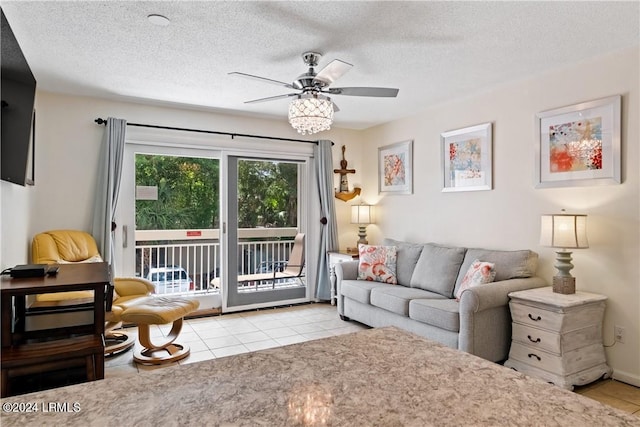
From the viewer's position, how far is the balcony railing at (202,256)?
491 cm

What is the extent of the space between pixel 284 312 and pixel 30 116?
336 cm

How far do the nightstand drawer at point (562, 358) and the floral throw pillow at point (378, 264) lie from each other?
155cm

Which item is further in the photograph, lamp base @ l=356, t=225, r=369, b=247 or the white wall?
lamp base @ l=356, t=225, r=369, b=247

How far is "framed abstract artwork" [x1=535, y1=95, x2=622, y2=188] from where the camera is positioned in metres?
2.99

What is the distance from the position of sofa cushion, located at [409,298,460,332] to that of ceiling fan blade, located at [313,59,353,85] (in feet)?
6.57

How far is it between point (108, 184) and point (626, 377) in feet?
15.8

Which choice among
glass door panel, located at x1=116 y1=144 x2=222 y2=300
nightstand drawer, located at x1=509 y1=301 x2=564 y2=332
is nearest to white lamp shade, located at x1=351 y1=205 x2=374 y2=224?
glass door panel, located at x1=116 y1=144 x2=222 y2=300

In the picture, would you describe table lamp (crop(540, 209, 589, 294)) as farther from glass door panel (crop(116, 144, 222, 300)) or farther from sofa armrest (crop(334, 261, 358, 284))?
glass door panel (crop(116, 144, 222, 300))

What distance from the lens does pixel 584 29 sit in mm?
2605

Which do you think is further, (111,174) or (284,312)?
(284,312)

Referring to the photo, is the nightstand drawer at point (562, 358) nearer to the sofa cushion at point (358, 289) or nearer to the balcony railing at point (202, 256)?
the sofa cushion at point (358, 289)

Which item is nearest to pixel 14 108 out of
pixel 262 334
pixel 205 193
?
pixel 205 193

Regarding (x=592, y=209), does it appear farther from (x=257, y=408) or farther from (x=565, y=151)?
(x=257, y=408)

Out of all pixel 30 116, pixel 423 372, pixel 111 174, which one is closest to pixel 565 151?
pixel 423 372
